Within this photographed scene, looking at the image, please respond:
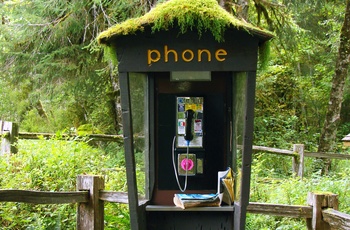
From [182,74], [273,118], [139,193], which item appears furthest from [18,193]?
[273,118]

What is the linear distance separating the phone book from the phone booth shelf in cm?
5

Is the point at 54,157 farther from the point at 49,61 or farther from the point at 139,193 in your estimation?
the point at 49,61

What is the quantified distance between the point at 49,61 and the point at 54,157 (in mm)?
3997

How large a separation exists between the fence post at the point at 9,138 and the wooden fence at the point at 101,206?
3179 mm

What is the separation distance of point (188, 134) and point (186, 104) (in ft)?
0.91

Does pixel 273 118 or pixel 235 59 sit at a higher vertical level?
pixel 235 59

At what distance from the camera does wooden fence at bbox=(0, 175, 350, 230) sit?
368cm

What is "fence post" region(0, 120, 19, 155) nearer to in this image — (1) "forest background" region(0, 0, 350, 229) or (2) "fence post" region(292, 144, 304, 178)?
(1) "forest background" region(0, 0, 350, 229)

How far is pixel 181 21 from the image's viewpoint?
3.32 metres

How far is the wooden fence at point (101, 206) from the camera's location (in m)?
3.68

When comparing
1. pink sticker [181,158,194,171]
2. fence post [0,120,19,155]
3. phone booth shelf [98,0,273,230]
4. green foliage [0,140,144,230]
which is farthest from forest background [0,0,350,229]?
pink sticker [181,158,194,171]

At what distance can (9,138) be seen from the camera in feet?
22.3

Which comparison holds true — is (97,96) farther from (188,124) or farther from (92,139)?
(188,124)

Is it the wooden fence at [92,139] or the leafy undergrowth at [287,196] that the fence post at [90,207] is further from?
the wooden fence at [92,139]
